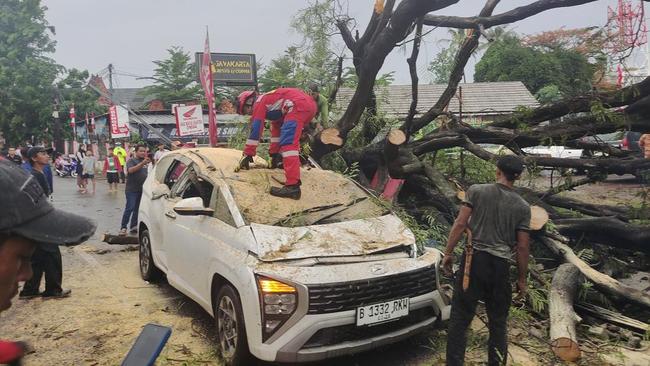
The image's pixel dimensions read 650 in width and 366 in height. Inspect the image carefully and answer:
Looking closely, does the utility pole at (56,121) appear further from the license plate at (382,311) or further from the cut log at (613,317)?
the cut log at (613,317)

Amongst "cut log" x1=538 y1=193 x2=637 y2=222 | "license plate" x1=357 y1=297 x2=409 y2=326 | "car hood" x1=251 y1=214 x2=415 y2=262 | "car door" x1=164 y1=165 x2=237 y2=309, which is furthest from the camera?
"cut log" x1=538 y1=193 x2=637 y2=222

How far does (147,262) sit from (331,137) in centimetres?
288

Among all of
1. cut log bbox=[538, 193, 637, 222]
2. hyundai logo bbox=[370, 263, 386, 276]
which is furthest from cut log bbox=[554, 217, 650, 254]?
hyundai logo bbox=[370, 263, 386, 276]

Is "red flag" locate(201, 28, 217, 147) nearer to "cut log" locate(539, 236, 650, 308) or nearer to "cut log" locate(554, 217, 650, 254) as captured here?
"cut log" locate(554, 217, 650, 254)

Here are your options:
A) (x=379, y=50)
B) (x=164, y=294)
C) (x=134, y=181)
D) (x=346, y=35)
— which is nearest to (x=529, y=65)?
(x=346, y=35)

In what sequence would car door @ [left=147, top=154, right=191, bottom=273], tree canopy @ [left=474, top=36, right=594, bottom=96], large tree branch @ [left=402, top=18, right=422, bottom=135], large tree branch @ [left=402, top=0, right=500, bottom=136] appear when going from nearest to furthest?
car door @ [left=147, top=154, right=191, bottom=273]
large tree branch @ [left=402, top=18, right=422, bottom=135]
large tree branch @ [left=402, top=0, right=500, bottom=136]
tree canopy @ [left=474, top=36, right=594, bottom=96]

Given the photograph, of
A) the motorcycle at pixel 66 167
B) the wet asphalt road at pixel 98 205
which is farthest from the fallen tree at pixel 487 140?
the motorcycle at pixel 66 167

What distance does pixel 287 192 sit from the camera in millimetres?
4551

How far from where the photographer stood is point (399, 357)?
3922 mm

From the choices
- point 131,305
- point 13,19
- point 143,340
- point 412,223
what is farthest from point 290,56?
point 13,19

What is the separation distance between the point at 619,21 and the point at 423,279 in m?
4.68

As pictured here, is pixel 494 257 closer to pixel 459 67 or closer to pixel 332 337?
pixel 332 337

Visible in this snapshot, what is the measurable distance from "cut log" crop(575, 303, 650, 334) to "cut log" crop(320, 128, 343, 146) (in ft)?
11.7

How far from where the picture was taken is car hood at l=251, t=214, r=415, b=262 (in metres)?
3.64
